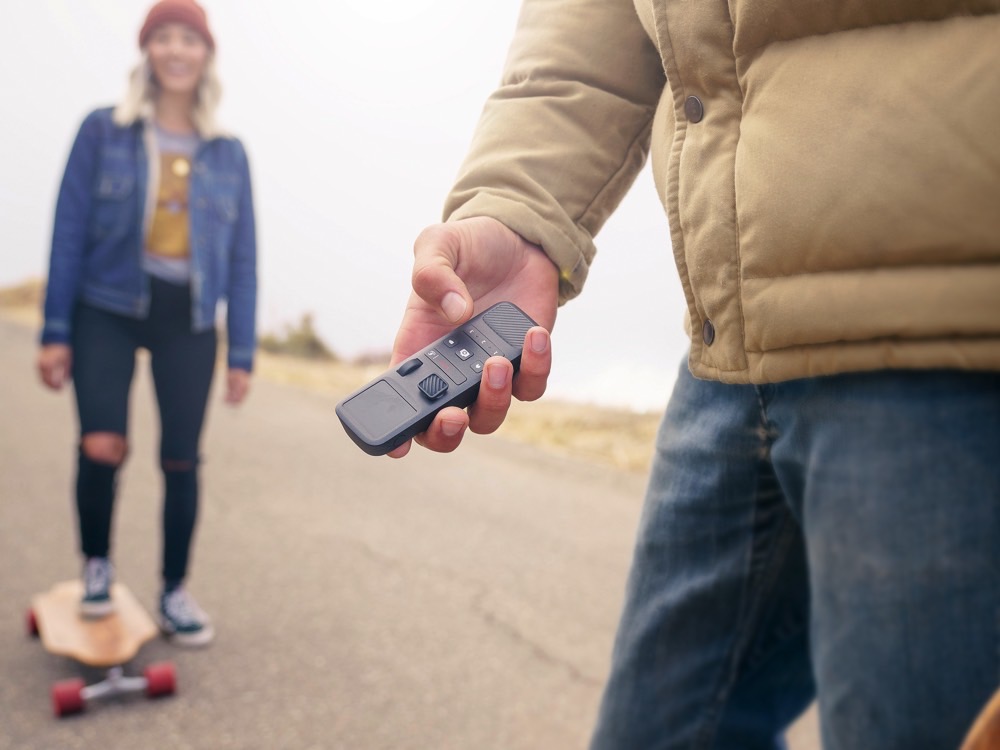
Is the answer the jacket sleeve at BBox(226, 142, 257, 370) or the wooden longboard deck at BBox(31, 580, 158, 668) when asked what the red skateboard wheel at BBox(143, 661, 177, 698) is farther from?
the jacket sleeve at BBox(226, 142, 257, 370)

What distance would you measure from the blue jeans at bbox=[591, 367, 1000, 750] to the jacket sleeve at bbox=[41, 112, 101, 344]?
2110 millimetres

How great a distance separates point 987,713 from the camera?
0.54 metres

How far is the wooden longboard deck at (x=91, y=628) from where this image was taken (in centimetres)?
256

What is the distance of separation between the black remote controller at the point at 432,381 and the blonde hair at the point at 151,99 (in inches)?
80.6

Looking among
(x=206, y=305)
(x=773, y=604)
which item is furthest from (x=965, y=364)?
(x=206, y=305)

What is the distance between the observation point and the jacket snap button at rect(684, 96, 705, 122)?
96 centimetres

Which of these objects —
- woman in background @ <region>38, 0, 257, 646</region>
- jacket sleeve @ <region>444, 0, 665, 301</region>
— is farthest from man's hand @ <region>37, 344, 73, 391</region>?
jacket sleeve @ <region>444, 0, 665, 301</region>

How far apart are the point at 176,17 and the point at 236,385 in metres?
1.15

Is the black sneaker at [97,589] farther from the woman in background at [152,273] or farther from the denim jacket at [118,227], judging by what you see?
the denim jacket at [118,227]

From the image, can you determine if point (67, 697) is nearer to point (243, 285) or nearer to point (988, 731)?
point (243, 285)

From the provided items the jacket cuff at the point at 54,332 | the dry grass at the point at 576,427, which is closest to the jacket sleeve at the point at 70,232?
the jacket cuff at the point at 54,332

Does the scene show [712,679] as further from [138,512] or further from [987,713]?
[138,512]

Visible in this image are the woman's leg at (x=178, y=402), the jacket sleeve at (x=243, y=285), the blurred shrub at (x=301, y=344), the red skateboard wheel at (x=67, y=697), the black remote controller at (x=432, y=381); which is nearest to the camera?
the black remote controller at (x=432, y=381)

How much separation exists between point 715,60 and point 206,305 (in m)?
2.16
